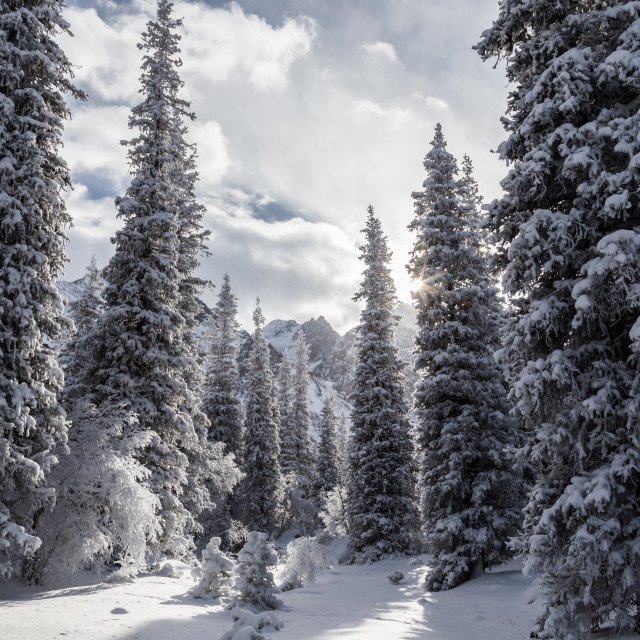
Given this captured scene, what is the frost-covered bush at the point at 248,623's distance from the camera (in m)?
6.19

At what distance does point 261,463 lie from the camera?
34938 mm

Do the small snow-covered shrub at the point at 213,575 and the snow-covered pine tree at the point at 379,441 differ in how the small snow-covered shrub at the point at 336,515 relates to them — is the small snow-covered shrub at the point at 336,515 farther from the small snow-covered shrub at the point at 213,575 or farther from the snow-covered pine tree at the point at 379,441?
the small snow-covered shrub at the point at 213,575

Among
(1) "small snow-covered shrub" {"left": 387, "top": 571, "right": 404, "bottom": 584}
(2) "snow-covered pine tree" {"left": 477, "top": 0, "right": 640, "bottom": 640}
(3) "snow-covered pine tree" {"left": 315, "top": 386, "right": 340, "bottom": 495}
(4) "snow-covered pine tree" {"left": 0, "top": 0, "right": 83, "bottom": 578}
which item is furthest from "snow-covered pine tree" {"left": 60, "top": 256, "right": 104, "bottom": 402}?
(3) "snow-covered pine tree" {"left": 315, "top": 386, "right": 340, "bottom": 495}

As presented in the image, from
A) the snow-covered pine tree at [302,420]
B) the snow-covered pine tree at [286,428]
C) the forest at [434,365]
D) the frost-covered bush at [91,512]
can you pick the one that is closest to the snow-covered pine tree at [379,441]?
the forest at [434,365]

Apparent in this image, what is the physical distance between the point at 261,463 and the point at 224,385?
20.8ft

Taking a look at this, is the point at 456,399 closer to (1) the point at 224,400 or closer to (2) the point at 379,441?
(2) the point at 379,441

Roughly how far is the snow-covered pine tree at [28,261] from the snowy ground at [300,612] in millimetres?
1821

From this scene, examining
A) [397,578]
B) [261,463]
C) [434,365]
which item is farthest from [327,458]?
[434,365]

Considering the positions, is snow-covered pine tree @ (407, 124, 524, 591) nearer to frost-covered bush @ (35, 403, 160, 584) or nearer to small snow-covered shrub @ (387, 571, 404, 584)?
small snow-covered shrub @ (387, 571, 404, 584)

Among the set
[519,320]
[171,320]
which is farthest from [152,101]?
[519,320]

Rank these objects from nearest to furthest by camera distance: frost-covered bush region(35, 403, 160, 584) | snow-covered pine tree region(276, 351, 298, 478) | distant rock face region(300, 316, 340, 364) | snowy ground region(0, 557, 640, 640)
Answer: snowy ground region(0, 557, 640, 640), frost-covered bush region(35, 403, 160, 584), snow-covered pine tree region(276, 351, 298, 478), distant rock face region(300, 316, 340, 364)

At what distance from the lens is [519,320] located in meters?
8.55

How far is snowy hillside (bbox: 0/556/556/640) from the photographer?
7449mm

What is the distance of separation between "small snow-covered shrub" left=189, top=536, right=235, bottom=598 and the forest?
0.05 m
